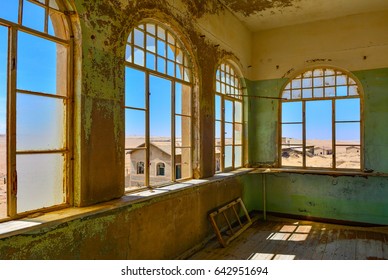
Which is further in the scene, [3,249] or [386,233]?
[386,233]

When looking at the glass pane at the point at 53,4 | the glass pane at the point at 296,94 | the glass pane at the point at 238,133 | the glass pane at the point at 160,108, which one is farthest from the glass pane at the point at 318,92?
the glass pane at the point at 53,4

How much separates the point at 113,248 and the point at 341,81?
206 inches

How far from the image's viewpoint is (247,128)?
20.8ft

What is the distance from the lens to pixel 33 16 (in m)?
2.43

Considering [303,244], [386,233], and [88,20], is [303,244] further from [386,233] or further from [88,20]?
[88,20]

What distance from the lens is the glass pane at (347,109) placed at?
18.8 feet

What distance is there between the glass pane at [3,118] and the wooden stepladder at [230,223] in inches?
117

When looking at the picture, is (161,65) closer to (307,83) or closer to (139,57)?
(139,57)

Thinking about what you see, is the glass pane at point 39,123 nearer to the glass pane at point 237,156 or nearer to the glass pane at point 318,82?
the glass pane at point 237,156

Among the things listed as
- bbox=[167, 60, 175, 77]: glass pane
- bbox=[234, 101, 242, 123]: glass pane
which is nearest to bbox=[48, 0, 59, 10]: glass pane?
bbox=[167, 60, 175, 77]: glass pane

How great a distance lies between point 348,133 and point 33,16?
5.53m

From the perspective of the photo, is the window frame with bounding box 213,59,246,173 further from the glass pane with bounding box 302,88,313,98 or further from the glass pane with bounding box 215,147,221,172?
the glass pane with bounding box 302,88,313,98

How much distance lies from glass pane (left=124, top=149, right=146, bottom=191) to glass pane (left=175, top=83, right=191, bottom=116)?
107cm

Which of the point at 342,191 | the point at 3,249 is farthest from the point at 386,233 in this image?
the point at 3,249
